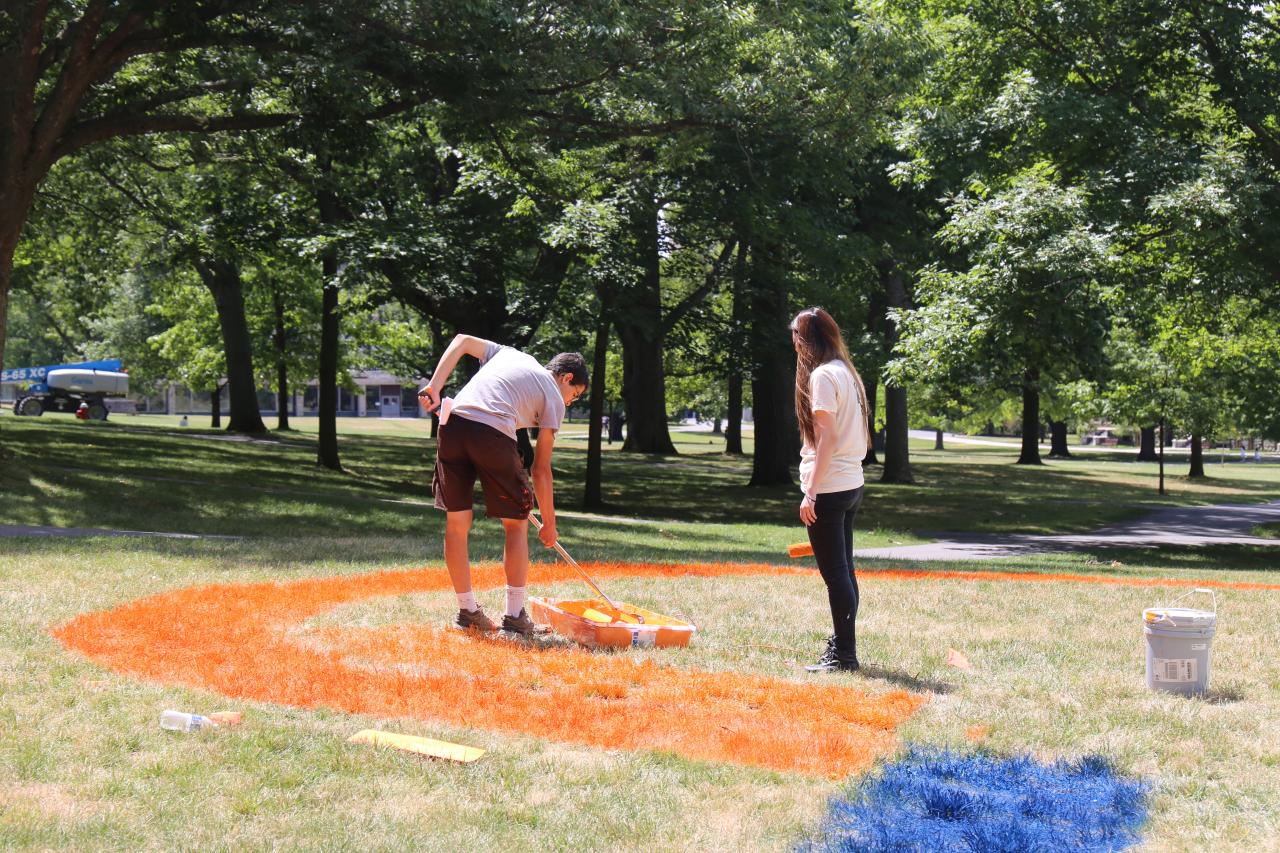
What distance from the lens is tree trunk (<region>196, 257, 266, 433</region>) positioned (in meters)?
35.1

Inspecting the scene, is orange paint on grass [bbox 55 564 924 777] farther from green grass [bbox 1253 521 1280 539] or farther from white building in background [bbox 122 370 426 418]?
white building in background [bbox 122 370 426 418]

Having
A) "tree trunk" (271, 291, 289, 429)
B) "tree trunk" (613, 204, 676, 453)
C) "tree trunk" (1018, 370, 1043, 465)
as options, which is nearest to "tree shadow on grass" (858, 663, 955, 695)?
"tree trunk" (613, 204, 676, 453)

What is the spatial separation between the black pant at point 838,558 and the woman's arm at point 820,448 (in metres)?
0.06

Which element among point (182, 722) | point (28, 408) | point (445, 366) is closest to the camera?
point (182, 722)

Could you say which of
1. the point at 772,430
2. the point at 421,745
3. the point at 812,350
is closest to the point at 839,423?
the point at 812,350

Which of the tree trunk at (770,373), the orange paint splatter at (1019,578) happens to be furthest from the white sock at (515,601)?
the tree trunk at (770,373)

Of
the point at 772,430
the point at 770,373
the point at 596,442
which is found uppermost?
the point at 770,373

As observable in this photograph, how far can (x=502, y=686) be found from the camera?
6031mm

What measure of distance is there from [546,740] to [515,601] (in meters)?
2.33

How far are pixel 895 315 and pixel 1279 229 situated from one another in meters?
6.05

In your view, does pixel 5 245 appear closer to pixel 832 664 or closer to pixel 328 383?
pixel 328 383

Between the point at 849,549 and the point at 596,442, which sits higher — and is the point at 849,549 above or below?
below

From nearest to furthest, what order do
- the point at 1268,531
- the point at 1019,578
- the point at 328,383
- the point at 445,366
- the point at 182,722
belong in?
the point at 182,722 → the point at 445,366 → the point at 1019,578 → the point at 1268,531 → the point at 328,383

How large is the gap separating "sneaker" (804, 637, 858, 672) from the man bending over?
1.69 metres
